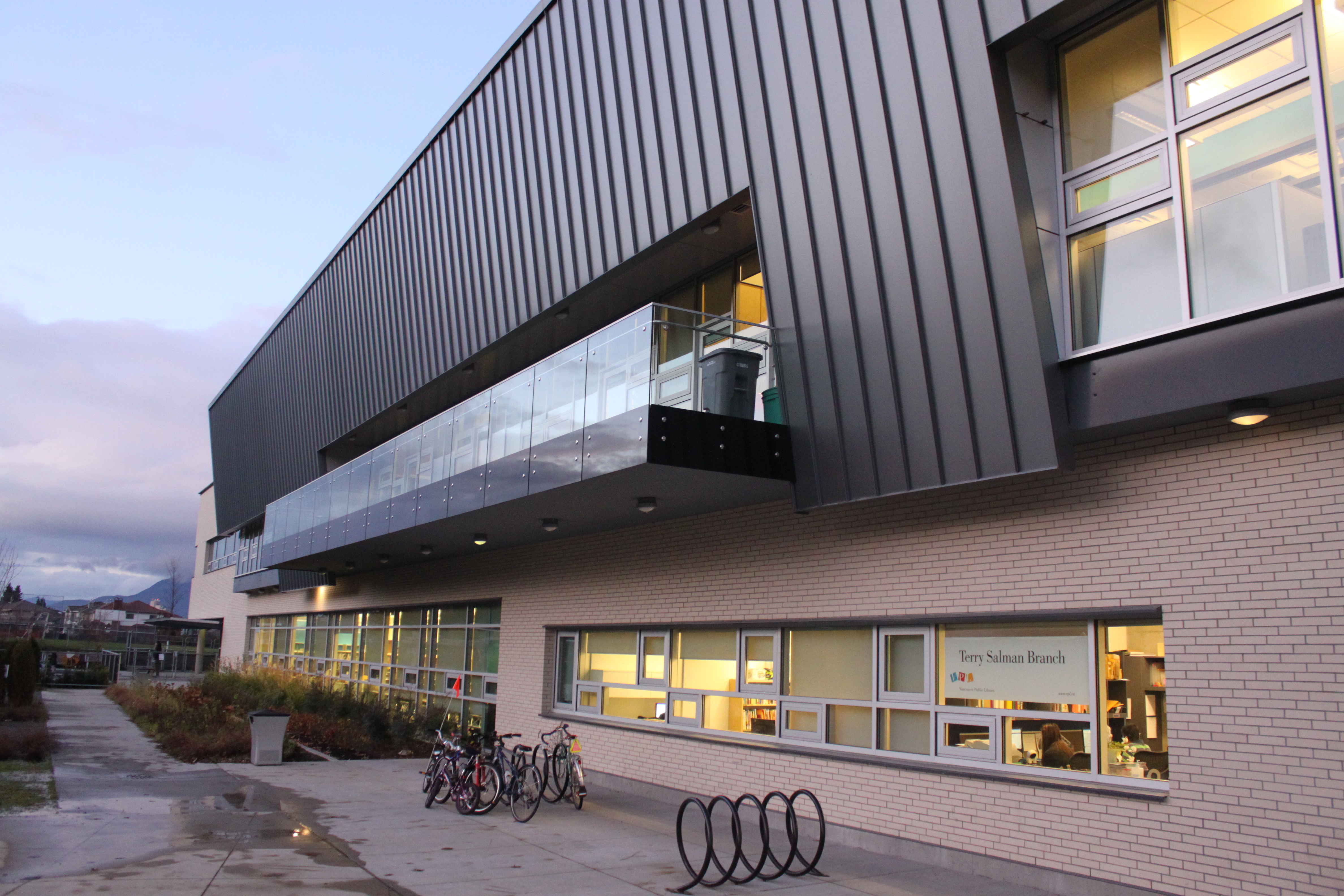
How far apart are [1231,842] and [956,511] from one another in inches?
154

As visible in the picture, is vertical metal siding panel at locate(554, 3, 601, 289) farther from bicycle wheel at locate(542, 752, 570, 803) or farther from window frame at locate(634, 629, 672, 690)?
bicycle wheel at locate(542, 752, 570, 803)

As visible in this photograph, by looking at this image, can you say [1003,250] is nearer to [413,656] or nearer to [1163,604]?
[1163,604]

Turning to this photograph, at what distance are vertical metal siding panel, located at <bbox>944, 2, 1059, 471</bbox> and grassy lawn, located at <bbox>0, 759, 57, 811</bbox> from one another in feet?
39.6

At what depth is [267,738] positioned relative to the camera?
16859 mm

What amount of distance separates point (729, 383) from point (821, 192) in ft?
7.86

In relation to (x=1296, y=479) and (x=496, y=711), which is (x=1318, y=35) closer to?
(x=1296, y=479)

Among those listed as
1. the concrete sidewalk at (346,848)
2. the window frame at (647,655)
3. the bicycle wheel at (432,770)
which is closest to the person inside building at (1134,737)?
the concrete sidewalk at (346,848)

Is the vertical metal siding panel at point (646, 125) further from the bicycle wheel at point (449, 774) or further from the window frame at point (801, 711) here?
the bicycle wheel at point (449, 774)

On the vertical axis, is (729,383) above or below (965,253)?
below

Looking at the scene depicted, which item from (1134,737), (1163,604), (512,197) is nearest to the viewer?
(1163,604)

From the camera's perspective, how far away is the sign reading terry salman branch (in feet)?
29.5

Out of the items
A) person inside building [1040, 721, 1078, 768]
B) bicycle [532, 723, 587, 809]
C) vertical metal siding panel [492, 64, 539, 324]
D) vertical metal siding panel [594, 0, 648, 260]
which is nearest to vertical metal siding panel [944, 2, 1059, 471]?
person inside building [1040, 721, 1078, 768]

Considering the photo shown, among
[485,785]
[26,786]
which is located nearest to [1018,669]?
[485,785]

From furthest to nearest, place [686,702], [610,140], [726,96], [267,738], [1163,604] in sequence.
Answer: [267,738] → [610,140] → [686,702] → [726,96] → [1163,604]
